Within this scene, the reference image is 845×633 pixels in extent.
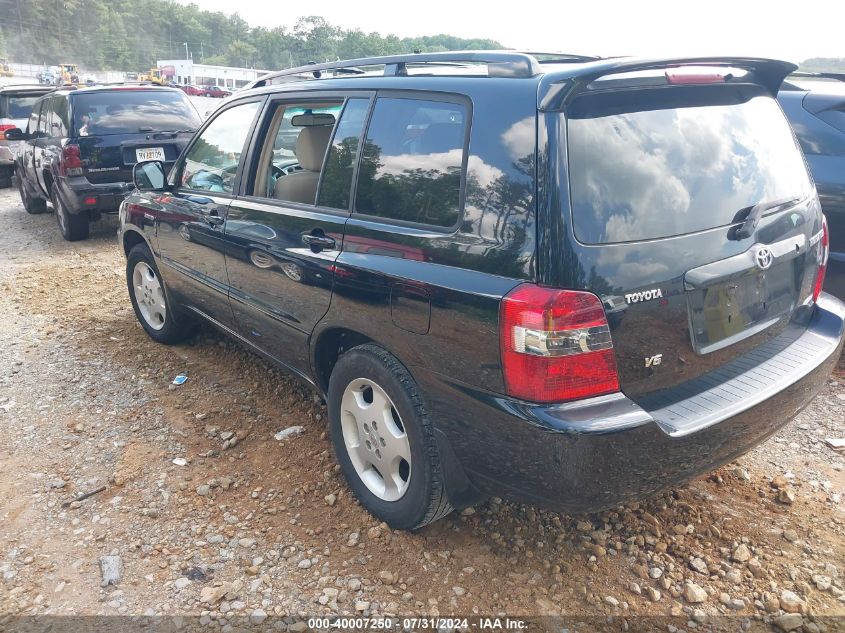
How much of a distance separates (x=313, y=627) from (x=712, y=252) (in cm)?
195

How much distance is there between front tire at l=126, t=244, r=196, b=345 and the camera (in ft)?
15.4

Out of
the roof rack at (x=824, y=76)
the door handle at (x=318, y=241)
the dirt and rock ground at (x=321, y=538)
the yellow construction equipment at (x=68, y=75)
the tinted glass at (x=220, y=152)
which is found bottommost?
the dirt and rock ground at (x=321, y=538)

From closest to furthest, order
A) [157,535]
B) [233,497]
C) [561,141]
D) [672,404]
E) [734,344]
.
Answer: [561,141] → [672,404] → [734,344] → [157,535] → [233,497]

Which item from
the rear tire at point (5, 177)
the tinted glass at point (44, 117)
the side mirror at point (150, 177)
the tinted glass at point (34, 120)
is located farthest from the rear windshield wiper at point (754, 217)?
the rear tire at point (5, 177)

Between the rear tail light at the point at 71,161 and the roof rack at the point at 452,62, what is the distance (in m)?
5.50

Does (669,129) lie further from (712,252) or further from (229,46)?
(229,46)

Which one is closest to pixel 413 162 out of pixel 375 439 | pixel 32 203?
pixel 375 439

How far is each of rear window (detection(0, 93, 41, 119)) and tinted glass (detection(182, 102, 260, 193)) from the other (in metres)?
10.8

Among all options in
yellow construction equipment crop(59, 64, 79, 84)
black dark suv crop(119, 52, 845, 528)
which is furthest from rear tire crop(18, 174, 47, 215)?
yellow construction equipment crop(59, 64, 79, 84)

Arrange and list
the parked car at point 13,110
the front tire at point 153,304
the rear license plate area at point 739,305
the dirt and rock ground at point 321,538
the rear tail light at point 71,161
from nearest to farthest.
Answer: the rear license plate area at point 739,305, the dirt and rock ground at point 321,538, the front tire at point 153,304, the rear tail light at point 71,161, the parked car at point 13,110

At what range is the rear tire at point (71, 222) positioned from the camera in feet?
27.3

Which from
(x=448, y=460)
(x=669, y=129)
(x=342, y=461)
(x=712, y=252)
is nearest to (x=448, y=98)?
(x=669, y=129)

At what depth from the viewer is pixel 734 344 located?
2387 millimetres

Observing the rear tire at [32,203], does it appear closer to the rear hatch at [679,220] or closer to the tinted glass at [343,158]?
the tinted glass at [343,158]
